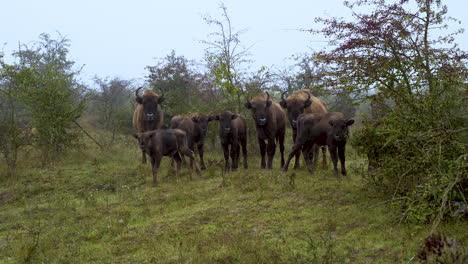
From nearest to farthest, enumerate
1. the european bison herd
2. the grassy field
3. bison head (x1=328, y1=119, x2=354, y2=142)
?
the grassy field < bison head (x1=328, y1=119, x2=354, y2=142) < the european bison herd

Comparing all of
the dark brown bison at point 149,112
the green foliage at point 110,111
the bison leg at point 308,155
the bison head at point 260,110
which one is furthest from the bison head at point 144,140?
the green foliage at point 110,111

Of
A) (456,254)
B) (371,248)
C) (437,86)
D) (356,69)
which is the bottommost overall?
(371,248)

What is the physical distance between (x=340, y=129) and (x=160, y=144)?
4.73 meters

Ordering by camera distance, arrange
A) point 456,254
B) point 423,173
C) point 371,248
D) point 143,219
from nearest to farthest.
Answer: point 456,254
point 371,248
point 423,173
point 143,219

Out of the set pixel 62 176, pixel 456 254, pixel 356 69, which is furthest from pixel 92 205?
pixel 456 254

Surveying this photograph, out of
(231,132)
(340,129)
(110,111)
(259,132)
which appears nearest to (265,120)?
Result: (259,132)

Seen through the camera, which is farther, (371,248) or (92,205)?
(92,205)

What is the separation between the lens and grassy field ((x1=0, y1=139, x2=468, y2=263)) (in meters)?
5.90

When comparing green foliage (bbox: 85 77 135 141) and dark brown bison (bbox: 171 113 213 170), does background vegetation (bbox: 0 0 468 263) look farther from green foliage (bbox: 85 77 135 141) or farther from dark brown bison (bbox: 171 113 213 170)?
green foliage (bbox: 85 77 135 141)

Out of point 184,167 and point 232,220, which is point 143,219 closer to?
point 232,220

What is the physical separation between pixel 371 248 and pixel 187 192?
5.22m

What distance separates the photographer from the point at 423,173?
7047mm

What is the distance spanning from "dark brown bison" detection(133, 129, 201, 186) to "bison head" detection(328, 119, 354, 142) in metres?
3.91

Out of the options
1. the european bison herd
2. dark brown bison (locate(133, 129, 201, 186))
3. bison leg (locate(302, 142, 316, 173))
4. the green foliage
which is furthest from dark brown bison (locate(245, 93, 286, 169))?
A: the green foliage
